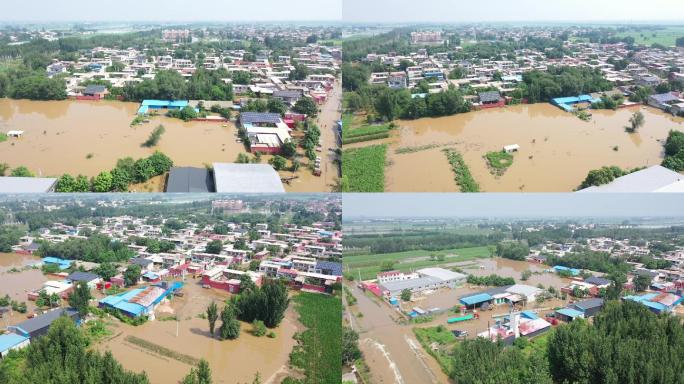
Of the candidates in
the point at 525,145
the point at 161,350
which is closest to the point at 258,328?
the point at 161,350

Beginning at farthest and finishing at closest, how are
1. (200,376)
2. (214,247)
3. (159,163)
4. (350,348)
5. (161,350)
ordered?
(214,247), (159,163), (161,350), (350,348), (200,376)

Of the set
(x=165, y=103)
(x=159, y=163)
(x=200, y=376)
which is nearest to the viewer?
(x=200, y=376)

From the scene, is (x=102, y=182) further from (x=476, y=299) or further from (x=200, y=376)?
(x=476, y=299)

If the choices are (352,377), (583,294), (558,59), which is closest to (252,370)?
(352,377)

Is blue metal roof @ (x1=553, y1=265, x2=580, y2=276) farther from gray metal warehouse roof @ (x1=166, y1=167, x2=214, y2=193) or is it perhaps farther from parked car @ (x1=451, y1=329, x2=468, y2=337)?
gray metal warehouse roof @ (x1=166, y1=167, x2=214, y2=193)

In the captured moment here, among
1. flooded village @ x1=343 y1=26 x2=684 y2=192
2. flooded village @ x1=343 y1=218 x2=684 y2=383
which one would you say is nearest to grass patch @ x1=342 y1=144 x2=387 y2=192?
flooded village @ x1=343 y1=26 x2=684 y2=192

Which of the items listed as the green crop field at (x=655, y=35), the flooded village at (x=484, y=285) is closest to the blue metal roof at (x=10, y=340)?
the flooded village at (x=484, y=285)
